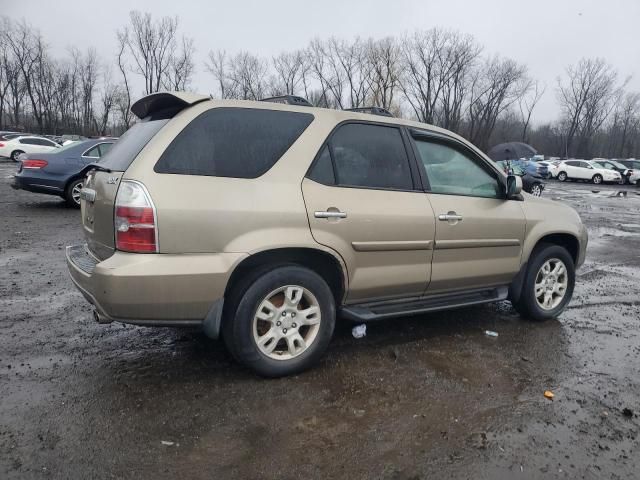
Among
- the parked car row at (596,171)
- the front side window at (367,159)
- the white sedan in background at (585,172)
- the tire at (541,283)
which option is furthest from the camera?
the parked car row at (596,171)

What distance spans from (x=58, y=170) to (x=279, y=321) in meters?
9.21

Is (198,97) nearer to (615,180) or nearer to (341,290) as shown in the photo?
(341,290)

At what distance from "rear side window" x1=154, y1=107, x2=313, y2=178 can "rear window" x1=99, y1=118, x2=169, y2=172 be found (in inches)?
9.9

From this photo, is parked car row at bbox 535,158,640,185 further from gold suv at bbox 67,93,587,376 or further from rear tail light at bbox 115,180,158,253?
rear tail light at bbox 115,180,158,253

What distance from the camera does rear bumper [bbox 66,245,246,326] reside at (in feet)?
9.14

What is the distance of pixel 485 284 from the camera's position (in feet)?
14.1

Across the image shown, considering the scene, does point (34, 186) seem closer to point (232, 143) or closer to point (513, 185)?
point (232, 143)

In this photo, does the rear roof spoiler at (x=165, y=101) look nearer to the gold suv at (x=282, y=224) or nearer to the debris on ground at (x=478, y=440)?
the gold suv at (x=282, y=224)

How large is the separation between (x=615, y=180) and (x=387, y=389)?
35777 mm

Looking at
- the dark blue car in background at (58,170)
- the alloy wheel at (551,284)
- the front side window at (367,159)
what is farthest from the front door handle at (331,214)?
the dark blue car in background at (58,170)

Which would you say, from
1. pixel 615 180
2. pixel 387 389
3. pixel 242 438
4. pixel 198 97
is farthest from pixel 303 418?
pixel 615 180

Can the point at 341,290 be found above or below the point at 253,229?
below

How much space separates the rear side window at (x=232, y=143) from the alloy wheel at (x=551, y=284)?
2793mm

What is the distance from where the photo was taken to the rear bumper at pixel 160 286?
2.79 meters
